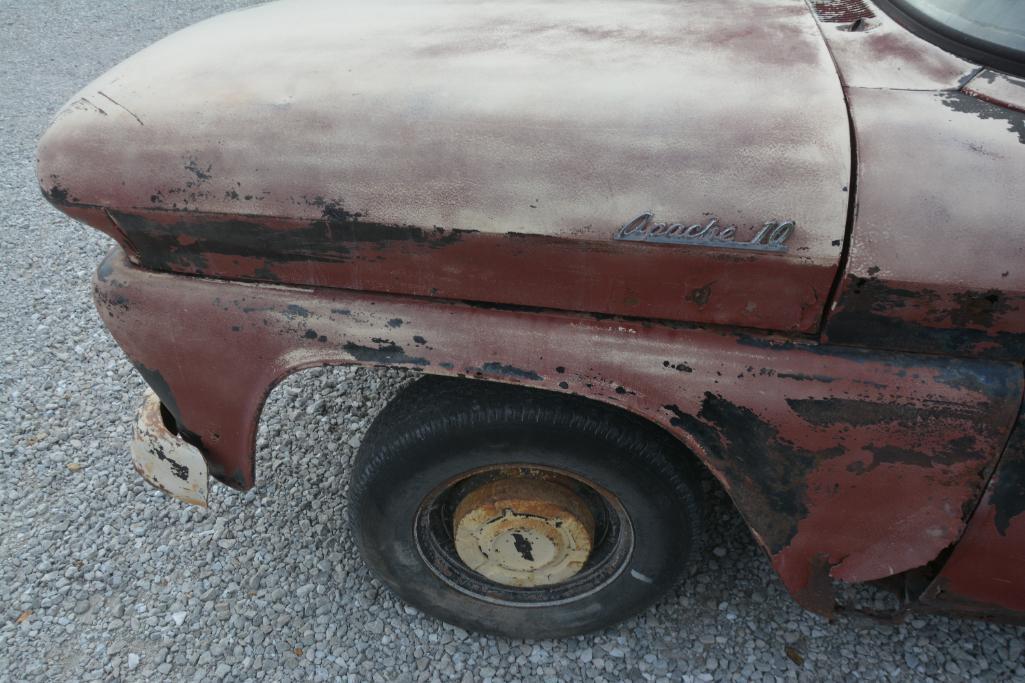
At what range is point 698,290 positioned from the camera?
50.6 inches

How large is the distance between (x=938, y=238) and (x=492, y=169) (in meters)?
0.74

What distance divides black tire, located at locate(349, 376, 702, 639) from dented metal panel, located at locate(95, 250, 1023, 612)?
0.43 ft

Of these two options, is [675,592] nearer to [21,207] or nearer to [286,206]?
[286,206]

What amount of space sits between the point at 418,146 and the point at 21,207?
3559 millimetres

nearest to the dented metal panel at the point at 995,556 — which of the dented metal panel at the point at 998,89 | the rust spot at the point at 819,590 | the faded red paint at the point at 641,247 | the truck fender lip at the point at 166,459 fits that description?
the faded red paint at the point at 641,247

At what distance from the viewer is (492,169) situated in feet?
4.25

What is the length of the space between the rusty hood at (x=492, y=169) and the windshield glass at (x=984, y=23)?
0.24m

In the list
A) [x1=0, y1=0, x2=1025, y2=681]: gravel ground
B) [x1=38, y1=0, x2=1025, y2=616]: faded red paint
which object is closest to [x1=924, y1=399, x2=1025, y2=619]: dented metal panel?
[x1=38, y1=0, x2=1025, y2=616]: faded red paint

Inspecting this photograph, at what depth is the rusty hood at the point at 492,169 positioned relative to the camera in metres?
1.24

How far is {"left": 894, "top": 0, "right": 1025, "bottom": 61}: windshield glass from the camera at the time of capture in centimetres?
139

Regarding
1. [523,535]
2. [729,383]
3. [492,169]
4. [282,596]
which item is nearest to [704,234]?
[729,383]

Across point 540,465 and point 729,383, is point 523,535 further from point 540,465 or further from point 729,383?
point 729,383

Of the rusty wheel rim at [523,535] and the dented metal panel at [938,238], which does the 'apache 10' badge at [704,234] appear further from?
the rusty wheel rim at [523,535]

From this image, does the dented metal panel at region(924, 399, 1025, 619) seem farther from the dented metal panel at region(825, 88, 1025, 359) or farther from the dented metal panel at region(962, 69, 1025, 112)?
the dented metal panel at region(962, 69, 1025, 112)
